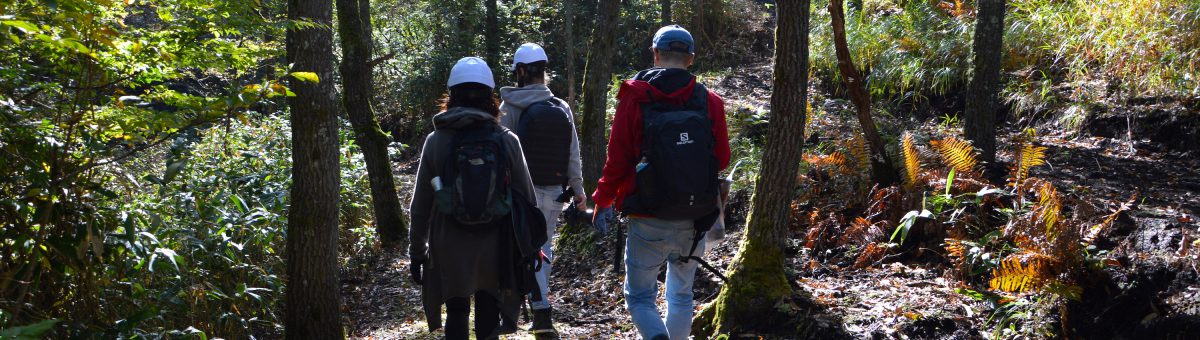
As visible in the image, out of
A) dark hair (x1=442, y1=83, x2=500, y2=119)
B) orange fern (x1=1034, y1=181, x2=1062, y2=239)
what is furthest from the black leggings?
orange fern (x1=1034, y1=181, x2=1062, y2=239)

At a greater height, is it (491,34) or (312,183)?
(491,34)

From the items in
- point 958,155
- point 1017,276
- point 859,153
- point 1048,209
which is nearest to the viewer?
point 1017,276

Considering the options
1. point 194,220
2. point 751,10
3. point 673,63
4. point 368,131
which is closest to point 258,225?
point 194,220

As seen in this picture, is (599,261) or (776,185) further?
(599,261)

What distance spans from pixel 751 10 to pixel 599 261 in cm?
1332

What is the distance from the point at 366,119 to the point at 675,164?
21.4 feet

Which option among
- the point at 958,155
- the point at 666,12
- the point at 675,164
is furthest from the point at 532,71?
the point at 666,12

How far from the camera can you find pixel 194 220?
21.2 feet

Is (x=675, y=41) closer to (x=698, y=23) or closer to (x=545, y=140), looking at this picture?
(x=545, y=140)

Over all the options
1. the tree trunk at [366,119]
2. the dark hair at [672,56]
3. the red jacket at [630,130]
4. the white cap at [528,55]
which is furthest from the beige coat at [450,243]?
the tree trunk at [366,119]

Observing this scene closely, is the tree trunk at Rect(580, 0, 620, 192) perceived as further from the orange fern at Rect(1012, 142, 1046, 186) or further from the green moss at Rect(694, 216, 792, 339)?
the orange fern at Rect(1012, 142, 1046, 186)

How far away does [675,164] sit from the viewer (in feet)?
14.0

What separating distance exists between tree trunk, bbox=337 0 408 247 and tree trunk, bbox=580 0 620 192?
8.04 feet

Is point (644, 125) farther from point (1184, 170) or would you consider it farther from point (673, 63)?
point (1184, 170)
